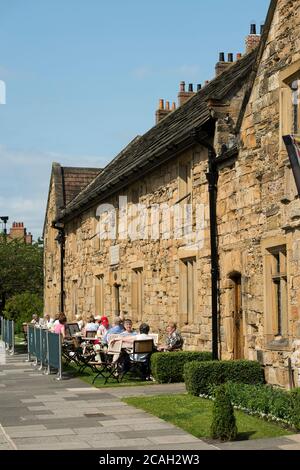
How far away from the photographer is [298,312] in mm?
12414

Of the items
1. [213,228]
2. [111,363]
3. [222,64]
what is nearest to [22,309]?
[222,64]

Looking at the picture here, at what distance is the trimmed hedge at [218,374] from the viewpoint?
531 inches

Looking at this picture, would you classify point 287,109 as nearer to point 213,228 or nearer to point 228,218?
point 228,218

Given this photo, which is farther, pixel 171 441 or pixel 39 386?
pixel 39 386

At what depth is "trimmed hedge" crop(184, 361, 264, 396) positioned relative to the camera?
531 inches

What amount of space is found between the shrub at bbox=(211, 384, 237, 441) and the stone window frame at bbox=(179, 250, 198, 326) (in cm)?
770

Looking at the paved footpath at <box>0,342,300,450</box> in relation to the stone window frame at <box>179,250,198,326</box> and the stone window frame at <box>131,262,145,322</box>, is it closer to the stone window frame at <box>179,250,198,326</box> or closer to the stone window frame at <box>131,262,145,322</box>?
the stone window frame at <box>179,250,198,326</box>

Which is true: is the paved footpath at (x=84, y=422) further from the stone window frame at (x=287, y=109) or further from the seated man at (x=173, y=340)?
the stone window frame at (x=287, y=109)
